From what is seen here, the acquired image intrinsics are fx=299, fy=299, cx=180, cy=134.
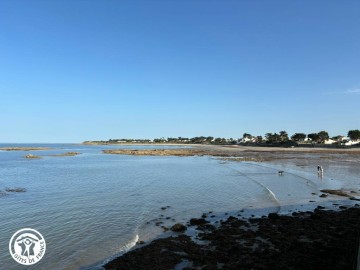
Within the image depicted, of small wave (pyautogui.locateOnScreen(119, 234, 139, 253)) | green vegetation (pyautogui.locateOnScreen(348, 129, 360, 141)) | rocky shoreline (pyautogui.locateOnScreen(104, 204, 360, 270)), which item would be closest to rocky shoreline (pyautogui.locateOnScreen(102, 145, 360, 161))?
green vegetation (pyautogui.locateOnScreen(348, 129, 360, 141))

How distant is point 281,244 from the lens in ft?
38.8

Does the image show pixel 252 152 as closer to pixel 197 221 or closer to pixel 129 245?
pixel 197 221

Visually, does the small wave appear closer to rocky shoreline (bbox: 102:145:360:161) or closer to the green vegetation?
rocky shoreline (bbox: 102:145:360:161)

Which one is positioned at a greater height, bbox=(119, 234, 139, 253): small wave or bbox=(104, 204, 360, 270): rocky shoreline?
bbox=(104, 204, 360, 270): rocky shoreline

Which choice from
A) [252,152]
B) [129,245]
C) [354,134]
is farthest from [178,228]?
[354,134]

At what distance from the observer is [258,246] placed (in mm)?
11727

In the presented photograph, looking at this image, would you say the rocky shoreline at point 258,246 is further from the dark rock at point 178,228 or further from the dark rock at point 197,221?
the dark rock at point 178,228

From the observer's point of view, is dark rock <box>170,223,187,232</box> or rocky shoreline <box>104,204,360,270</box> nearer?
rocky shoreline <box>104,204,360,270</box>

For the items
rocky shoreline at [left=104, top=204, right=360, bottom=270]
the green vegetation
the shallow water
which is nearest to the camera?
rocky shoreline at [left=104, top=204, right=360, bottom=270]

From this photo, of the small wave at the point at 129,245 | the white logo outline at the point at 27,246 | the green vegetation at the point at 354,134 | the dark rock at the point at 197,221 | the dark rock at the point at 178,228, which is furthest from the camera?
the green vegetation at the point at 354,134

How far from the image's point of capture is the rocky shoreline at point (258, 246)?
32.5 ft

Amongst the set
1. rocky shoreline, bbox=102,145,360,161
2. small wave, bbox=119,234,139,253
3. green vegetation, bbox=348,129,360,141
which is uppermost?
green vegetation, bbox=348,129,360,141

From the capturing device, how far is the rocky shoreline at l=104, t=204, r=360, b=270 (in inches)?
390

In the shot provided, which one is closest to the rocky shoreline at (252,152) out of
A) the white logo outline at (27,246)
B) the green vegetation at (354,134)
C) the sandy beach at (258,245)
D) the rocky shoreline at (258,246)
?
the green vegetation at (354,134)
